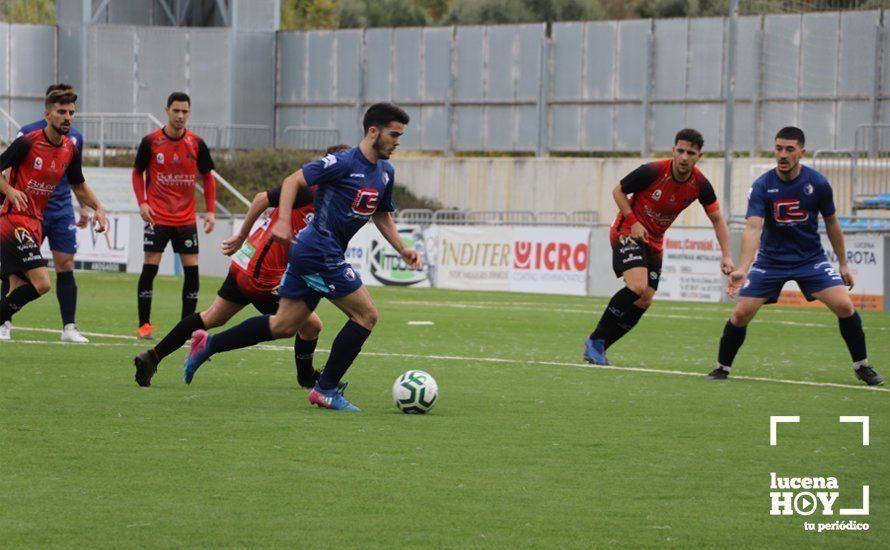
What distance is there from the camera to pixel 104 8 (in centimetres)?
4950

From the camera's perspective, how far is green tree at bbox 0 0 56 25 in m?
73.9

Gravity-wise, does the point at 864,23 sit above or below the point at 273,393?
above

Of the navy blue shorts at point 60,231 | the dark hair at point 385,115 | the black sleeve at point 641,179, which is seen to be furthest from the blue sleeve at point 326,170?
the navy blue shorts at point 60,231

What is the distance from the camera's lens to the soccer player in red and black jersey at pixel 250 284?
10.8m

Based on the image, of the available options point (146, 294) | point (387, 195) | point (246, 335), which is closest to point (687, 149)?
point (387, 195)

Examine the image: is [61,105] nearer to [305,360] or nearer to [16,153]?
[16,153]

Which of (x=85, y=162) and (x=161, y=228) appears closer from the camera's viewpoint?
(x=161, y=228)

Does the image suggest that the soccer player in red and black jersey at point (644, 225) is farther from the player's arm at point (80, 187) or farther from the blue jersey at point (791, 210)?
the player's arm at point (80, 187)

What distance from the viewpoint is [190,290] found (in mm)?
15375

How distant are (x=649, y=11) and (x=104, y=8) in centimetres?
2669

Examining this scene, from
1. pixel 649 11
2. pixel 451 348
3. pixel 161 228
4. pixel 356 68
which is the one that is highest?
pixel 649 11

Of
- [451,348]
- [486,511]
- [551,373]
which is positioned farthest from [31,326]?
[486,511]

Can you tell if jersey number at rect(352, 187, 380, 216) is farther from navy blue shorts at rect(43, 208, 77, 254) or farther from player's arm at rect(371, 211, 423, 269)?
navy blue shorts at rect(43, 208, 77, 254)

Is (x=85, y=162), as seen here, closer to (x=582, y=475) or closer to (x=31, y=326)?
(x=31, y=326)
